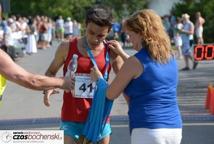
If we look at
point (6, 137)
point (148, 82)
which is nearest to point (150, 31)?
point (148, 82)

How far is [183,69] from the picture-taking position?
69.2 ft

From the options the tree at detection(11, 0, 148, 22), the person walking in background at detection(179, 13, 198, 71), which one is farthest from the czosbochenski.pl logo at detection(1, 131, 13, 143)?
the tree at detection(11, 0, 148, 22)

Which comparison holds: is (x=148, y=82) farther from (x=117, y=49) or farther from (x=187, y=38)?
(x=187, y=38)

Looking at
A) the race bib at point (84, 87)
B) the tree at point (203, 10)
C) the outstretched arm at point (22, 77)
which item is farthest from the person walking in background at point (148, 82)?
the tree at point (203, 10)

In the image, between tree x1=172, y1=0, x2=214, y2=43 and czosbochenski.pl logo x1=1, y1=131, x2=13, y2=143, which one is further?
tree x1=172, y1=0, x2=214, y2=43

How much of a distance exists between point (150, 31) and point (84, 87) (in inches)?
35.0

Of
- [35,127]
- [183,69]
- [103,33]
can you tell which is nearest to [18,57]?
[183,69]

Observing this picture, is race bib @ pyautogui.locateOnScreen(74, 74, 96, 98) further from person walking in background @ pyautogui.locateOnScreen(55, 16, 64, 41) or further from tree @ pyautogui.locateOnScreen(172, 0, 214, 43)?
person walking in background @ pyautogui.locateOnScreen(55, 16, 64, 41)

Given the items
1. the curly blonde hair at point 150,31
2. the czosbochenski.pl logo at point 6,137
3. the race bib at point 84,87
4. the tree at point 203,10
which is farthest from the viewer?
the tree at point 203,10

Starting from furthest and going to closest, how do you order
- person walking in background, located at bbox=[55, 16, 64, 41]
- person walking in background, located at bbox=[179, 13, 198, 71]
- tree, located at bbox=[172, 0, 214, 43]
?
1. person walking in background, located at bbox=[55, 16, 64, 41]
2. tree, located at bbox=[172, 0, 214, 43]
3. person walking in background, located at bbox=[179, 13, 198, 71]

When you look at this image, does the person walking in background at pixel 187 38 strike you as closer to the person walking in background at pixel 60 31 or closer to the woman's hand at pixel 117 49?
the woman's hand at pixel 117 49

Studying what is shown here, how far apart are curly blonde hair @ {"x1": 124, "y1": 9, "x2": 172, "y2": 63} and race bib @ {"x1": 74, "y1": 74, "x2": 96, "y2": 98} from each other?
778 mm

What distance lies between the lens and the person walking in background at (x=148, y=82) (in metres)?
4.47

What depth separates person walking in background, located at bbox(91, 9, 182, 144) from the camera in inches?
176
